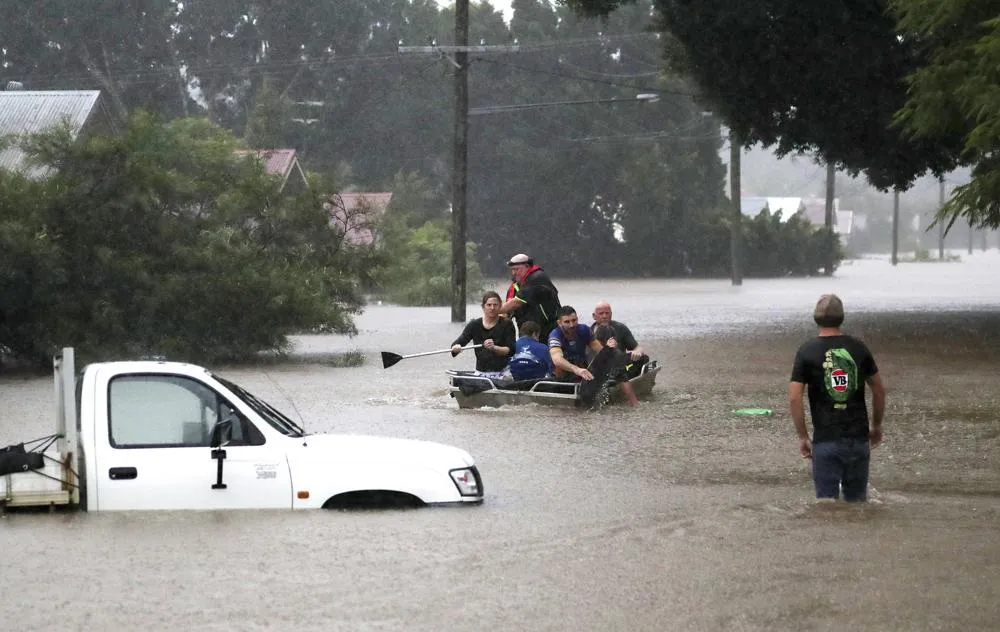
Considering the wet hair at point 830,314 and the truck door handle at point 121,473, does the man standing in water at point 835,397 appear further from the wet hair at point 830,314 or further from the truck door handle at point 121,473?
the truck door handle at point 121,473

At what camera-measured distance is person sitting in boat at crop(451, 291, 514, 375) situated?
714 inches

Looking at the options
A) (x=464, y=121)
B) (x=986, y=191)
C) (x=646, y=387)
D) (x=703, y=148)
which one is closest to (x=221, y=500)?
(x=646, y=387)

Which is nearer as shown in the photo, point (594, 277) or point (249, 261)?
point (249, 261)

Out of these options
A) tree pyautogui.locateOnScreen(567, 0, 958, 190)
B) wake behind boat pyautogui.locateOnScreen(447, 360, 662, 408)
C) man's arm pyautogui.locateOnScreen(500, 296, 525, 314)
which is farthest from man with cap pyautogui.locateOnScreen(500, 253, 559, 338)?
tree pyautogui.locateOnScreen(567, 0, 958, 190)

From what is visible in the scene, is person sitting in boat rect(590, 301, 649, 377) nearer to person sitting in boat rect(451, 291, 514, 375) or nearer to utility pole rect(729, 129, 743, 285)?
person sitting in boat rect(451, 291, 514, 375)

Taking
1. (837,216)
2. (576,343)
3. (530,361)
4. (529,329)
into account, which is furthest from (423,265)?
(837,216)

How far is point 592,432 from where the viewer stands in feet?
50.6

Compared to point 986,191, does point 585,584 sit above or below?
below

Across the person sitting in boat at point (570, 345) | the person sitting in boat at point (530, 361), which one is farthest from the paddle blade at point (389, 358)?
the person sitting in boat at point (570, 345)

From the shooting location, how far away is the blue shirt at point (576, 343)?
17188 mm

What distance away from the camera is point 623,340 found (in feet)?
59.9

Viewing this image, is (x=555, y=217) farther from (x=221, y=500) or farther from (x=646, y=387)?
(x=221, y=500)

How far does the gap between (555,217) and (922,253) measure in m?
52.1

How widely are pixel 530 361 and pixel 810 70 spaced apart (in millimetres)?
14362
